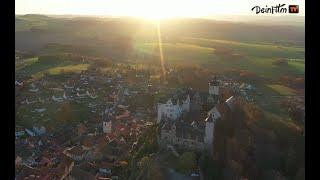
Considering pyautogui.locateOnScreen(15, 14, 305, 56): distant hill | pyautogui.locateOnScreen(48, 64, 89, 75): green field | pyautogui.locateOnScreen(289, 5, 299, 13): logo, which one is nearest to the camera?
pyautogui.locateOnScreen(289, 5, 299, 13): logo

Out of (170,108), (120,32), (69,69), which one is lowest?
(170,108)

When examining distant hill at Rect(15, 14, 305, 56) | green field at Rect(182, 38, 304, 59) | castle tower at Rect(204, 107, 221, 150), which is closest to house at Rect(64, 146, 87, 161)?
distant hill at Rect(15, 14, 305, 56)

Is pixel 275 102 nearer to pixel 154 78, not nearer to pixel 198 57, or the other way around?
pixel 198 57

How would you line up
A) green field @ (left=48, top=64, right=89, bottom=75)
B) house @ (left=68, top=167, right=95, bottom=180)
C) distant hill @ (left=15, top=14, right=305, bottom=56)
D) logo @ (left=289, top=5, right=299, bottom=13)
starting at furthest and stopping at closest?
green field @ (left=48, top=64, right=89, bottom=75) → distant hill @ (left=15, top=14, right=305, bottom=56) → house @ (left=68, top=167, right=95, bottom=180) → logo @ (left=289, top=5, right=299, bottom=13)

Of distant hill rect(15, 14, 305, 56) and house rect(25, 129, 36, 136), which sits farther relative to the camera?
distant hill rect(15, 14, 305, 56)

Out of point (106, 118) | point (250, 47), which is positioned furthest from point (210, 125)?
point (106, 118)

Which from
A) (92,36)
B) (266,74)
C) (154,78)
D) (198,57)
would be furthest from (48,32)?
(266,74)

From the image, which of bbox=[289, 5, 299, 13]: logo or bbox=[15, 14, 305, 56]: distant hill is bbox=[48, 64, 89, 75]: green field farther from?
bbox=[289, 5, 299, 13]: logo

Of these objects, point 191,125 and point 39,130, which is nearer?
point 39,130

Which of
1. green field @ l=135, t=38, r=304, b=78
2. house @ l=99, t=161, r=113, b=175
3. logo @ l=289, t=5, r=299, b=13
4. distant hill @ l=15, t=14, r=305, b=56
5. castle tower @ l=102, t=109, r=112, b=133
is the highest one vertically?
logo @ l=289, t=5, r=299, b=13

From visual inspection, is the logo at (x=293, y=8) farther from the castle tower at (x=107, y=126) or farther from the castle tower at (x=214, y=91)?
the castle tower at (x=107, y=126)

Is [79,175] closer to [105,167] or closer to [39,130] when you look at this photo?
[105,167]
